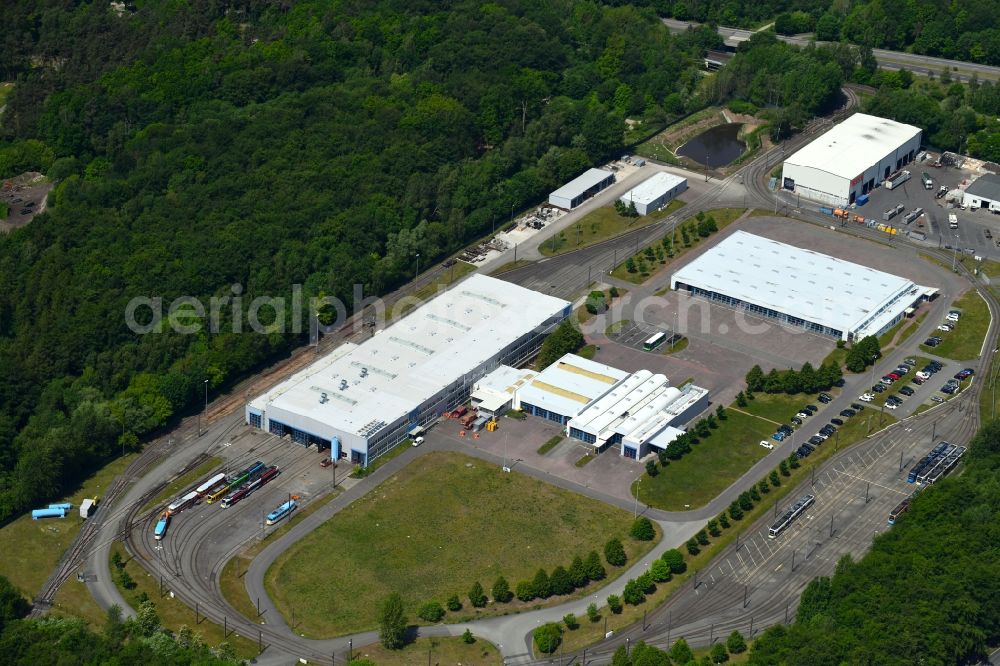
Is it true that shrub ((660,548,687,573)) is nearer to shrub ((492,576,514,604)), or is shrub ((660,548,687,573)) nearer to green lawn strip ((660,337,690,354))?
shrub ((492,576,514,604))

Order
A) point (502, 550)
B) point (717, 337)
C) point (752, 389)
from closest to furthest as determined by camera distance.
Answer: point (502, 550) < point (752, 389) < point (717, 337)

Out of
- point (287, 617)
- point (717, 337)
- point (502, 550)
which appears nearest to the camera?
point (287, 617)

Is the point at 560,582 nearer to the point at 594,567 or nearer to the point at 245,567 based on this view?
the point at 594,567

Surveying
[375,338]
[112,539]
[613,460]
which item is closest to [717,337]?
[613,460]

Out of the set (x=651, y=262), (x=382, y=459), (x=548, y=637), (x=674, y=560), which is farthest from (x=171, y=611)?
(x=651, y=262)

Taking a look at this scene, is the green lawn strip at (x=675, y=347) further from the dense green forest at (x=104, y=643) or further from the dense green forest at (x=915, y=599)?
the dense green forest at (x=104, y=643)

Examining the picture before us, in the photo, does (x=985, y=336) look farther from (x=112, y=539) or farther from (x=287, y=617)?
(x=112, y=539)

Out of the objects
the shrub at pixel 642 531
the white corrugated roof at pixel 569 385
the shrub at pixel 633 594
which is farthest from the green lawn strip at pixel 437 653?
the white corrugated roof at pixel 569 385
